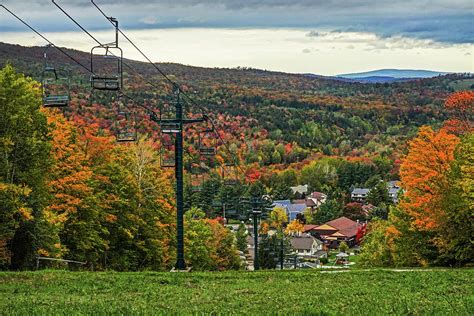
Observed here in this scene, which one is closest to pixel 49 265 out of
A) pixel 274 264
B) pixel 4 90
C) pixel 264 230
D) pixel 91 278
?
pixel 4 90

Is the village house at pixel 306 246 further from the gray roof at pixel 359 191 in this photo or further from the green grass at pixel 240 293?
the green grass at pixel 240 293

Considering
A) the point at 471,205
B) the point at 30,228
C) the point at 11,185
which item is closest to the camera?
the point at 11,185

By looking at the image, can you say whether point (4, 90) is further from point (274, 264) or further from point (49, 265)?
point (274, 264)

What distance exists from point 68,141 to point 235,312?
28.0 m

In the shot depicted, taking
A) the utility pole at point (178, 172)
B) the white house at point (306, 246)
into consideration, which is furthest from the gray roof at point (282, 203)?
the utility pole at point (178, 172)

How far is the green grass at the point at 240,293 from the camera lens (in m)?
15.5

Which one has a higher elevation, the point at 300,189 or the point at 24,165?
the point at 24,165

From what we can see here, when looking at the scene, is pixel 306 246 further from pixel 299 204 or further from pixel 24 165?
pixel 24 165

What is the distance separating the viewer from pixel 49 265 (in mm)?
37281

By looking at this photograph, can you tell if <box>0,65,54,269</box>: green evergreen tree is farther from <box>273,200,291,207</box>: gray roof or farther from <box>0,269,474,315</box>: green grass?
<box>273,200,291,207</box>: gray roof

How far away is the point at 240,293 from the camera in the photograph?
2080 cm

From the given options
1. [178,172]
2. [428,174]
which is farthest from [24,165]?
[428,174]

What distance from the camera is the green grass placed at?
611 inches

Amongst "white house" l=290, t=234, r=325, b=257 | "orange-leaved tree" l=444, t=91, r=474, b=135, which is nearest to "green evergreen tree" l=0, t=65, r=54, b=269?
"orange-leaved tree" l=444, t=91, r=474, b=135
